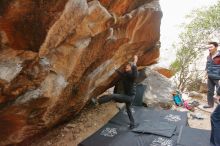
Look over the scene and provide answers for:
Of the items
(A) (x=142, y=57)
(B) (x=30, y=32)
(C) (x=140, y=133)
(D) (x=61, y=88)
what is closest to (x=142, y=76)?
(A) (x=142, y=57)

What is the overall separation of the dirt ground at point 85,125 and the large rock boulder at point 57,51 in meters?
0.57

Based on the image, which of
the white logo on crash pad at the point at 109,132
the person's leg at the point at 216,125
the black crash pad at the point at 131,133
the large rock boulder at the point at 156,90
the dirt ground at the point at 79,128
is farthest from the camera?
the large rock boulder at the point at 156,90

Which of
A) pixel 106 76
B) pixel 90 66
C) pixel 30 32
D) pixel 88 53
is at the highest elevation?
pixel 30 32

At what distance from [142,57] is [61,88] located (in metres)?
5.40

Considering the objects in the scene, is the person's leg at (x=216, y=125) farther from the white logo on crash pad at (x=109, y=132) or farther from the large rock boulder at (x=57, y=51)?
the large rock boulder at (x=57, y=51)

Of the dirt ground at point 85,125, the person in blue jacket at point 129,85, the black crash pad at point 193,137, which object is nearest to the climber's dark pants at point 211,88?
the dirt ground at point 85,125

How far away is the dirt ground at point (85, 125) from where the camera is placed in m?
7.94

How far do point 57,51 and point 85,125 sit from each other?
3.50m

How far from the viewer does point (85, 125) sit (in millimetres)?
8836

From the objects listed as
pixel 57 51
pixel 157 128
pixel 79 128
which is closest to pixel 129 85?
pixel 157 128

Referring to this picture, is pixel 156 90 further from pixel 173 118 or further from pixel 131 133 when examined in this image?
pixel 131 133

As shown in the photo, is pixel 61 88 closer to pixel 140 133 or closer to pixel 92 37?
pixel 92 37

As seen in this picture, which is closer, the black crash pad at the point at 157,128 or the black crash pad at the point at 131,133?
the black crash pad at the point at 131,133

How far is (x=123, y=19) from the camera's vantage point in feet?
25.6
